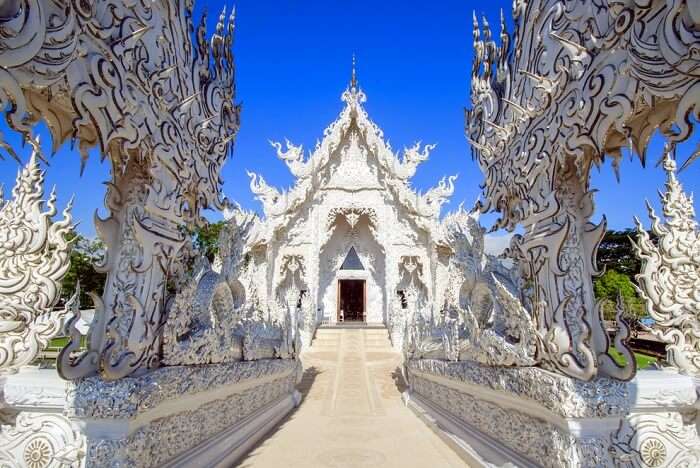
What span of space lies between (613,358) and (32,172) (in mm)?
5589

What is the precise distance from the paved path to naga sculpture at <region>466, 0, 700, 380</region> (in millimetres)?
1946

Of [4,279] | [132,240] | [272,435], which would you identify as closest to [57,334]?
[4,279]

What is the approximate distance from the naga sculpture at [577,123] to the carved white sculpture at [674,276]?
1474 millimetres

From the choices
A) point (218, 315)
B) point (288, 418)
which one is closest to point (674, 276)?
point (218, 315)

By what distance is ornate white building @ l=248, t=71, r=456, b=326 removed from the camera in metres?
14.6

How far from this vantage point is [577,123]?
2.39m

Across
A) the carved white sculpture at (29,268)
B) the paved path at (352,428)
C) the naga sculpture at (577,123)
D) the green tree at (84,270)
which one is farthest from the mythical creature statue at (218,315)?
the green tree at (84,270)

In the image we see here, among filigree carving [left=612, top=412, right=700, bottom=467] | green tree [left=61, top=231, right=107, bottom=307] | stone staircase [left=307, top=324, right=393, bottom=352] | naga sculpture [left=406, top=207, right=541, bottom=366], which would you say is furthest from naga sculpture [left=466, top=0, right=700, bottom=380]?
green tree [left=61, top=231, right=107, bottom=307]

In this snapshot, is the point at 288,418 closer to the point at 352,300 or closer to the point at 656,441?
the point at 656,441

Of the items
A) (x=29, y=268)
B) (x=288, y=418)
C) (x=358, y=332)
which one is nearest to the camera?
(x=29, y=268)

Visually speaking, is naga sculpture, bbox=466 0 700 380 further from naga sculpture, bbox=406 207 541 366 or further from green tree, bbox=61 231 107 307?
green tree, bbox=61 231 107 307

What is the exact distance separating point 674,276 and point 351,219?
11752 millimetres

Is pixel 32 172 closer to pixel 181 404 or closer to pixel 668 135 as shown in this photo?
pixel 181 404

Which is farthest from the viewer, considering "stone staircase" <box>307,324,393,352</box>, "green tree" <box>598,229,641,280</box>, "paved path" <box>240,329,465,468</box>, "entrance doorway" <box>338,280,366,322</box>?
"green tree" <box>598,229,641,280</box>
